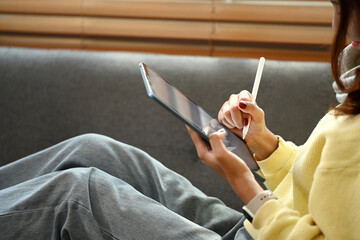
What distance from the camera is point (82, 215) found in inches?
31.4

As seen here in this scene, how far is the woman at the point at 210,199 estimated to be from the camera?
2.26 ft

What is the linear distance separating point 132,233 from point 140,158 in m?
0.27

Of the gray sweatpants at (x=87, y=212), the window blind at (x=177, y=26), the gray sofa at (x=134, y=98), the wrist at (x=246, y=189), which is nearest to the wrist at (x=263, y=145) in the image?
the gray sweatpants at (x=87, y=212)

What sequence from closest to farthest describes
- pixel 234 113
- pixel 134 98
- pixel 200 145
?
pixel 200 145
pixel 234 113
pixel 134 98

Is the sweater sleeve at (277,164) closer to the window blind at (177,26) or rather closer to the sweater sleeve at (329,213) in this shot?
the sweater sleeve at (329,213)

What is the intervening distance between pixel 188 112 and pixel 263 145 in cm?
24

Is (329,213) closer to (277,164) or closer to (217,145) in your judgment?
(217,145)

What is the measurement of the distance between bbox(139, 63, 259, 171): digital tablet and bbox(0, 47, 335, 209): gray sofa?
1.48 ft

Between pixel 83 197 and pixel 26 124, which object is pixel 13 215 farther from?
pixel 26 124

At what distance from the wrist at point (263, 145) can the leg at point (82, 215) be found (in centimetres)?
23

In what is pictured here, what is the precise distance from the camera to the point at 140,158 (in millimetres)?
1061

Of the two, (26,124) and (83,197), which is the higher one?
(83,197)

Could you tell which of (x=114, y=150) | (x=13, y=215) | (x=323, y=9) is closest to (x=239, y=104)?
(x=114, y=150)

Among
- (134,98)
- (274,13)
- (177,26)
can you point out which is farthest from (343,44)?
(177,26)
